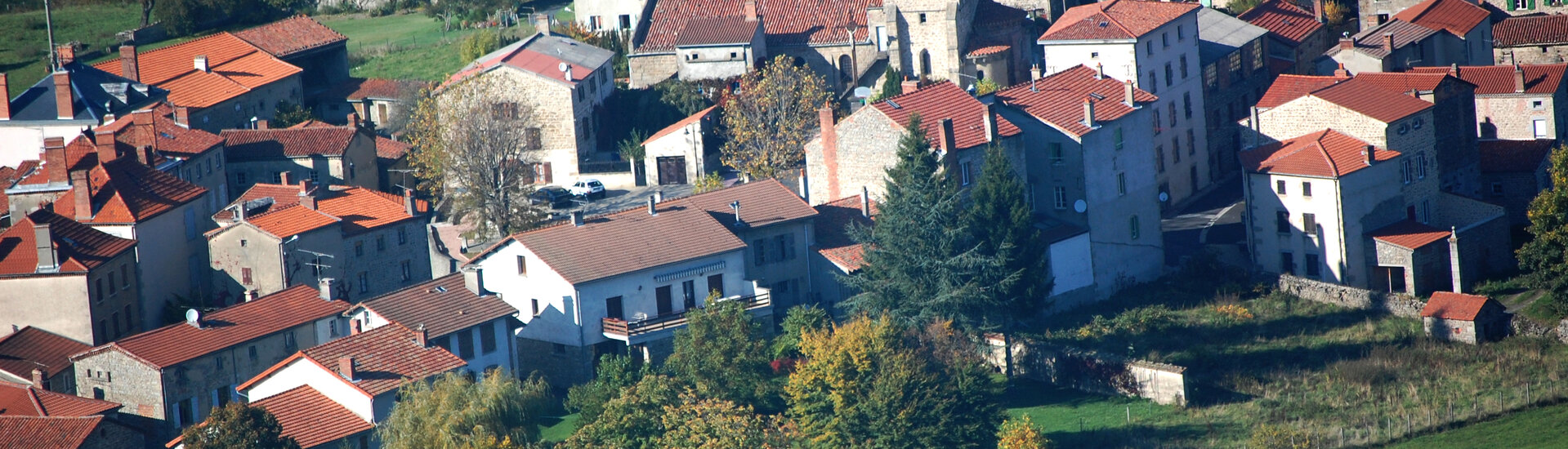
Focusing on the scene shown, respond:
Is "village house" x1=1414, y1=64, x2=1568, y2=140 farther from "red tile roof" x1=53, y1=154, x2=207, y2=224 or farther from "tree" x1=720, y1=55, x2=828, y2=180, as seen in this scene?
"red tile roof" x1=53, y1=154, x2=207, y2=224

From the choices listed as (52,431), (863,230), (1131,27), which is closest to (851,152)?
(863,230)

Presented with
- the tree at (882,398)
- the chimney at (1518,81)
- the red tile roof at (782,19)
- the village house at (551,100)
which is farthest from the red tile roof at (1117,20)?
the tree at (882,398)

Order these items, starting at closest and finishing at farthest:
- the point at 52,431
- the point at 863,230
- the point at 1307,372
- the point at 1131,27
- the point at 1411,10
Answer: the point at 52,431, the point at 1307,372, the point at 863,230, the point at 1131,27, the point at 1411,10

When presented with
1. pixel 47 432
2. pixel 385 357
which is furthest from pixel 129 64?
pixel 385 357

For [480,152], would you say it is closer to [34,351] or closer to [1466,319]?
[34,351]

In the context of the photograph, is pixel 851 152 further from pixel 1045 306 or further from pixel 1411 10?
pixel 1411 10
